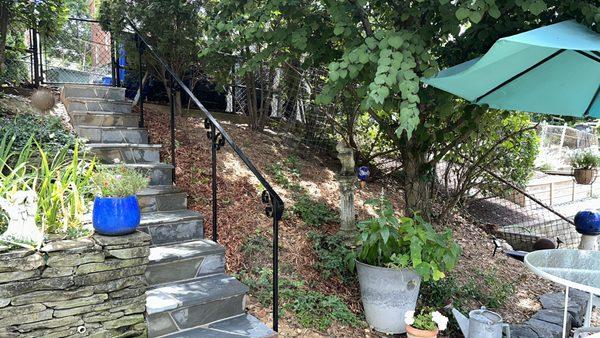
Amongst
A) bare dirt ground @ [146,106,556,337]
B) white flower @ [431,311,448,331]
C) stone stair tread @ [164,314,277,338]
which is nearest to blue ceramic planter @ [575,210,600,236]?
bare dirt ground @ [146,106,556,337]

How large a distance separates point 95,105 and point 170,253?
2.21 metres

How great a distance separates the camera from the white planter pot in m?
2.94

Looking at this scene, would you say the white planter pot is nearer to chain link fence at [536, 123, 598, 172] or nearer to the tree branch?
the tree branch

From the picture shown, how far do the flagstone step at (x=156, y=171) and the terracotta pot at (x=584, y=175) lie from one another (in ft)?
23.0

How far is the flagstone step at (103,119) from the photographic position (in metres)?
3.99

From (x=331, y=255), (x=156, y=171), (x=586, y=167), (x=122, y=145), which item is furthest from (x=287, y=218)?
(x=586, y=167)

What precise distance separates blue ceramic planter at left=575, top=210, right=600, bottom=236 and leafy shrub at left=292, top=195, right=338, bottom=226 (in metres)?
2.16

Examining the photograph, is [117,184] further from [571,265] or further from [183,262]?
[571,265]

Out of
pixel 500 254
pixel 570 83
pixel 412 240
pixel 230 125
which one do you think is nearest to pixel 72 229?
pixel 412 240

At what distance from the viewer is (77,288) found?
2186mm

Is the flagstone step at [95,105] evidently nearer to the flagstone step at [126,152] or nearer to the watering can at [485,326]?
the flagstone step at [126,152]

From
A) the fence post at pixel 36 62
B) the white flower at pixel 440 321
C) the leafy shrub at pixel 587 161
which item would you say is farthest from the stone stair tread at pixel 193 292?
the leafy shrub at pixel 587 161

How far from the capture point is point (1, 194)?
226 cm

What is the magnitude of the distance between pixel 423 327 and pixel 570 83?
5.73ft
